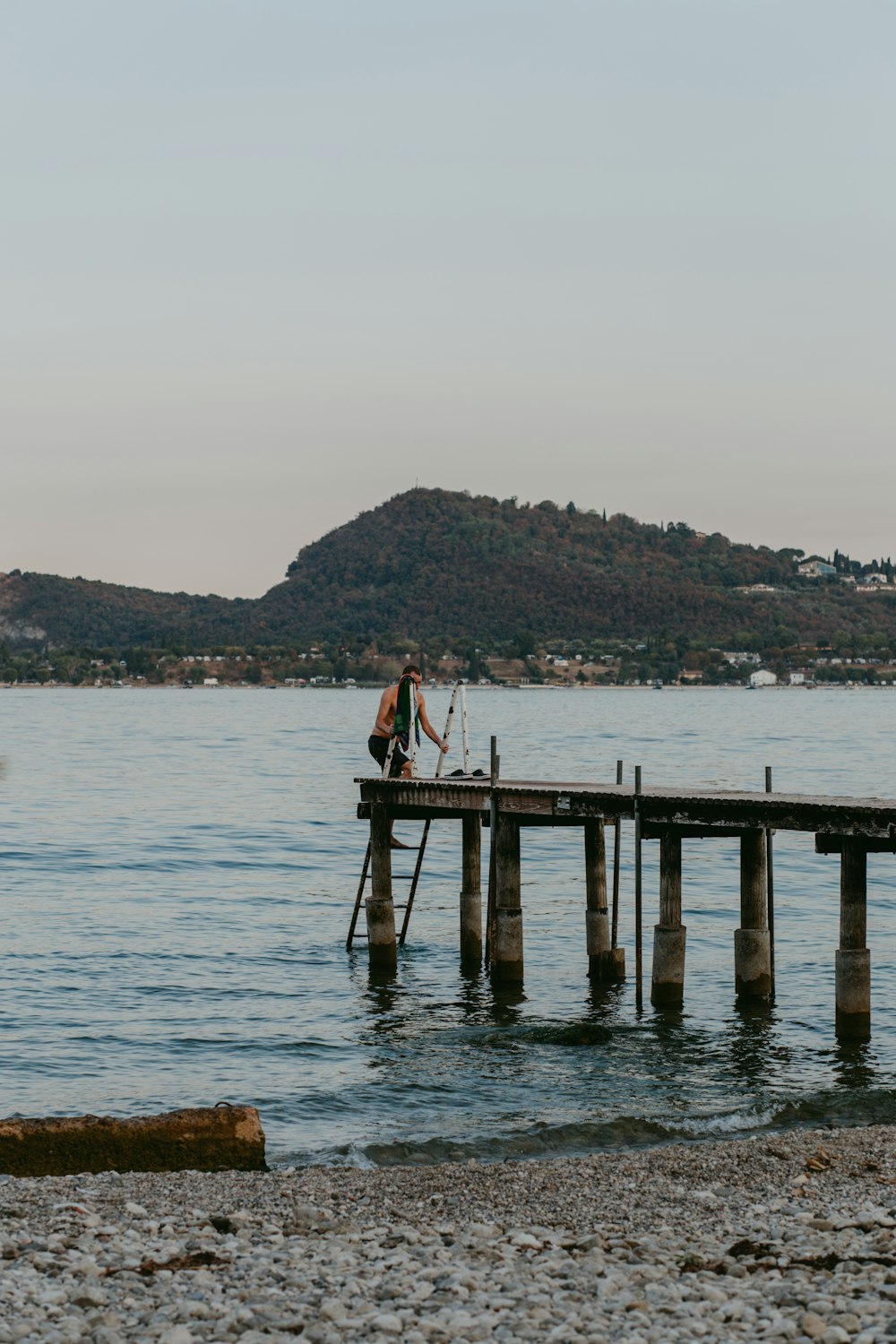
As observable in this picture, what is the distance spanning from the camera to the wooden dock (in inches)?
668

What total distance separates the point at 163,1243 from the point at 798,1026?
11479 millimetres

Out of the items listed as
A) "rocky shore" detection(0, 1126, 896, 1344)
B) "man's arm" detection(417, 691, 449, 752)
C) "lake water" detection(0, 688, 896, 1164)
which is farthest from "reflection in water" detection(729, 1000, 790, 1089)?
"man's arm" detection(417, 691, 449, 752)

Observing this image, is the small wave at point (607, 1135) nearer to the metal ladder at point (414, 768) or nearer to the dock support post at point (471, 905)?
the metal ladder at point (414, 768)

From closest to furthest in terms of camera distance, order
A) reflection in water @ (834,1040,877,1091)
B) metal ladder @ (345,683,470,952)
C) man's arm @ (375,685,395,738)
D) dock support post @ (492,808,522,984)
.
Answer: reflection in water @ (834,1040,877,1091) → dock support post @ (492,808,522,984) → metal ladder @ (345,683,470,952) → man's arm @ (375,685,395,738)

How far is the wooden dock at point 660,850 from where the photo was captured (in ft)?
55.7

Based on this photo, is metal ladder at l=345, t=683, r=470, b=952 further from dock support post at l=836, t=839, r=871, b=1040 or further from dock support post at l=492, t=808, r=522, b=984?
dock support post at l=836, t=839, r=871, b=1040

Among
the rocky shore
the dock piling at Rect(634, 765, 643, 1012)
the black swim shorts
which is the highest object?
the black swim shorts

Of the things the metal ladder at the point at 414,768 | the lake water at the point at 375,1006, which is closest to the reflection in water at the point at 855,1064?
the lake water at the point at 375,1006

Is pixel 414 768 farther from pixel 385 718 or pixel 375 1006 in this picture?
pixel 375 1006

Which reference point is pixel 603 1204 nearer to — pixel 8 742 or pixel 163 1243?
pixel 163 1243

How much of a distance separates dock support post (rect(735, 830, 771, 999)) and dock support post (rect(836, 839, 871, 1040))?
3.83ft

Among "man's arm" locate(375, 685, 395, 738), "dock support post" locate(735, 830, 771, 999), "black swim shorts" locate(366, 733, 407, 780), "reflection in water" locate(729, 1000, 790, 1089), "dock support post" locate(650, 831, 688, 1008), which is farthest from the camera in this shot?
"man's arm" locate(375, 685, 395, 738)

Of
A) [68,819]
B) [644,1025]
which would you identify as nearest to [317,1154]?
[644,1025]

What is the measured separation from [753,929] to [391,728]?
6469 millimetres
